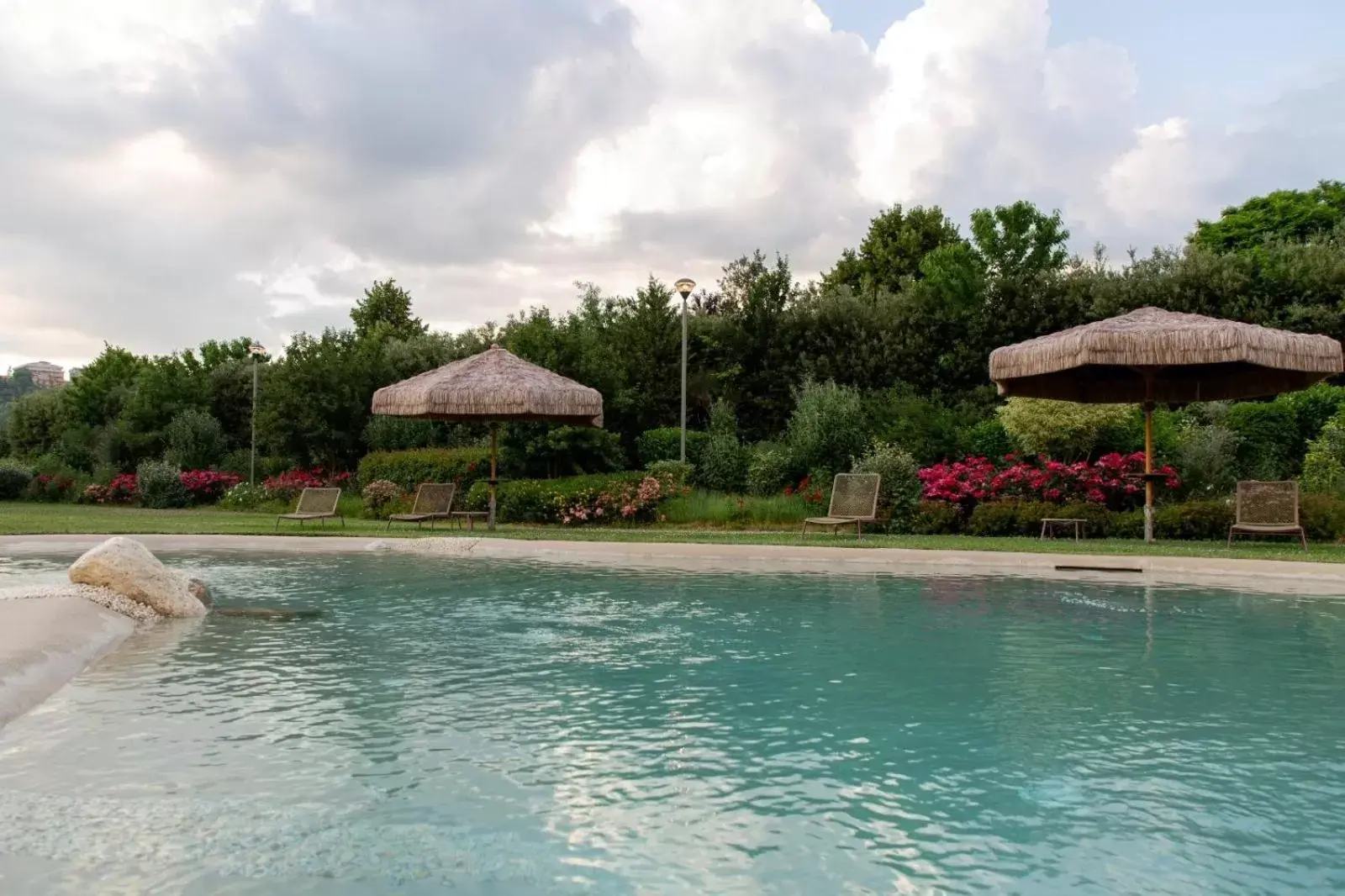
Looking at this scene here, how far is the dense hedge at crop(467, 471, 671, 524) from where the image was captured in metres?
17.5

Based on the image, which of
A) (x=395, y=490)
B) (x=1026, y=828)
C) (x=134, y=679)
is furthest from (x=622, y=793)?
(x=395, y=490)

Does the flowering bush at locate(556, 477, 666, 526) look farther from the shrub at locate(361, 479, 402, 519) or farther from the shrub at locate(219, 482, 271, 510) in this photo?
the shrub at locate(219, 482, 271, 510)

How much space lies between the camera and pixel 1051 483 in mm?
15734

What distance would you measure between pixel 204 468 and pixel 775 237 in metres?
15.5

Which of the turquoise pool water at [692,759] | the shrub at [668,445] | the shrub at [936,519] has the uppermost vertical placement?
the shrub at [668,445]

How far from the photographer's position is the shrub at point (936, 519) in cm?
1548

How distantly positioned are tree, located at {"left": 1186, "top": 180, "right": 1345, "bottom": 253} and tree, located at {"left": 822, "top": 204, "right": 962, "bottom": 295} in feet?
27.1

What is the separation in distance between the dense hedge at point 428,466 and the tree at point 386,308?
23304 millimetres

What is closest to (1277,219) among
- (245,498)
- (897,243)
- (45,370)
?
(897,243)

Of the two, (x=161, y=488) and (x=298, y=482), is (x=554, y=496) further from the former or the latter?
(x=161, y=488)

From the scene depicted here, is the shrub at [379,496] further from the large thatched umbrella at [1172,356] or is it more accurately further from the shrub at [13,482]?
the shrub at [13,482]

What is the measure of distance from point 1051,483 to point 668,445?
7710 millimetres

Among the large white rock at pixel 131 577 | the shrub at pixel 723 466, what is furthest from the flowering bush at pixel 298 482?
the large white rock at pixel 131 577

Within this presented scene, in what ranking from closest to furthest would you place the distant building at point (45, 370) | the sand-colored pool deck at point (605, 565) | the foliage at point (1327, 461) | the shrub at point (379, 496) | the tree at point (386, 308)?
the sand-colored pool deck at point (605, 565)
the foliage at point (1327, 461)
the shrub at point (379, 496)
the tree at point (386, 308)
the distant building at point (45, 370)
